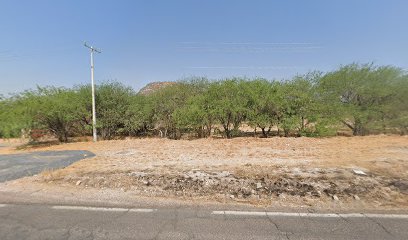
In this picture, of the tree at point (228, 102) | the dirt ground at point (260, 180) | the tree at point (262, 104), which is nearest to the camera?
the dirt ground at point (260, 180)

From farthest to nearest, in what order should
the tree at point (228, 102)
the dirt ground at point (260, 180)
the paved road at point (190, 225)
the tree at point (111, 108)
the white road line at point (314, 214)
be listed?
1. the tree at point (111, 108)
2. the tree at point (228, 102)
3. the dirt ground at point (260, 180)
4. the white road line at point (314, 214)
5. the paved road at point (190, 225)

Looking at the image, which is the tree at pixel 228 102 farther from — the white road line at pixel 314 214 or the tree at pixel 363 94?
the white road line at pixel 314 214

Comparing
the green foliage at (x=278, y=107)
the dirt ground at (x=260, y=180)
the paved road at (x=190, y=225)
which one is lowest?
the paved road at (x=190, y=225)

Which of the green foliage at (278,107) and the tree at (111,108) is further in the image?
the tree at (111,108)

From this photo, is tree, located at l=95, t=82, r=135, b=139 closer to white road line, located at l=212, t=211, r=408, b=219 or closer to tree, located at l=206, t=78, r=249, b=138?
tree, located at l=206, t=78, r=249, b=138

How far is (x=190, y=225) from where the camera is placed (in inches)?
142

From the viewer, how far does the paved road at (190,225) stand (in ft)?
10.9

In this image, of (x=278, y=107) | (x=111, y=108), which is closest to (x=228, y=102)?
(x=278, y=107)

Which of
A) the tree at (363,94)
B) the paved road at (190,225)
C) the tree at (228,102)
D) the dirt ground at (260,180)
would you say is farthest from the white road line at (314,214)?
the tree at (363,94)

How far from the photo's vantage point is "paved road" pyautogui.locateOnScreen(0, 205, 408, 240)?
3.32 m

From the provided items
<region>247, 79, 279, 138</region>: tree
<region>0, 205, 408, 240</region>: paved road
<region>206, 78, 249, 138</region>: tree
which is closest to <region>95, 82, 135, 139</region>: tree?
<region>206, 78, 249, 138</region>: tree

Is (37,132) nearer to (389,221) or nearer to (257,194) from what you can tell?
(257,194)

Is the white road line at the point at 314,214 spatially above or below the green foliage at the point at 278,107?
below

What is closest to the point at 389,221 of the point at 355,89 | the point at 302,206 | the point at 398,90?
the point at 302,206
